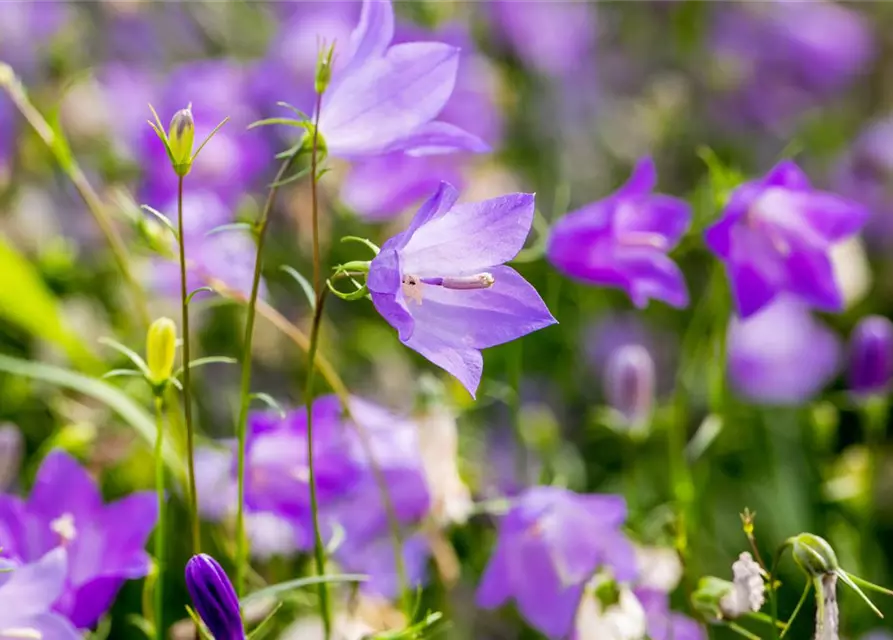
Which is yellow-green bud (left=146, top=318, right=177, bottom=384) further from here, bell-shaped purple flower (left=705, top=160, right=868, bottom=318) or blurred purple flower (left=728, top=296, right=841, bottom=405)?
blurred purple flower (left=728, top=296, right=841, bottom=405)

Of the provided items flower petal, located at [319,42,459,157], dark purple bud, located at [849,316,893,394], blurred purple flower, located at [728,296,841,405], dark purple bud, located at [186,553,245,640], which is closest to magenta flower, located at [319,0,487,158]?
flower petal, located at [319,42,459,157]

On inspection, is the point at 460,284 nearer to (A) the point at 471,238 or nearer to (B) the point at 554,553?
(A) the point at 471,238

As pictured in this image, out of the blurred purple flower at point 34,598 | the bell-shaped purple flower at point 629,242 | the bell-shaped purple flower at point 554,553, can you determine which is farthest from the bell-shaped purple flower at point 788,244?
the blurred purple flower at point 34,598

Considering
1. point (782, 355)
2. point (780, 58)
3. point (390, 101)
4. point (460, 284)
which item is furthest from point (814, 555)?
point (780, 58)

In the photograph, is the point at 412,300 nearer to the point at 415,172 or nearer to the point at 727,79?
the point at 415,172

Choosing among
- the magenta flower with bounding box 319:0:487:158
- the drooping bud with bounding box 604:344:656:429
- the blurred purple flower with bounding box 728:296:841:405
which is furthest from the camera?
the blurred purple flower with bounding box 728:296:841:405

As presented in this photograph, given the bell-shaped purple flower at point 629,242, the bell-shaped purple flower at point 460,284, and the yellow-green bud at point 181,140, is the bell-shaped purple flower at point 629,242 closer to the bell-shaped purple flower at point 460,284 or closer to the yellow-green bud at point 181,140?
the bell-shaped purple flower at point 460,284
